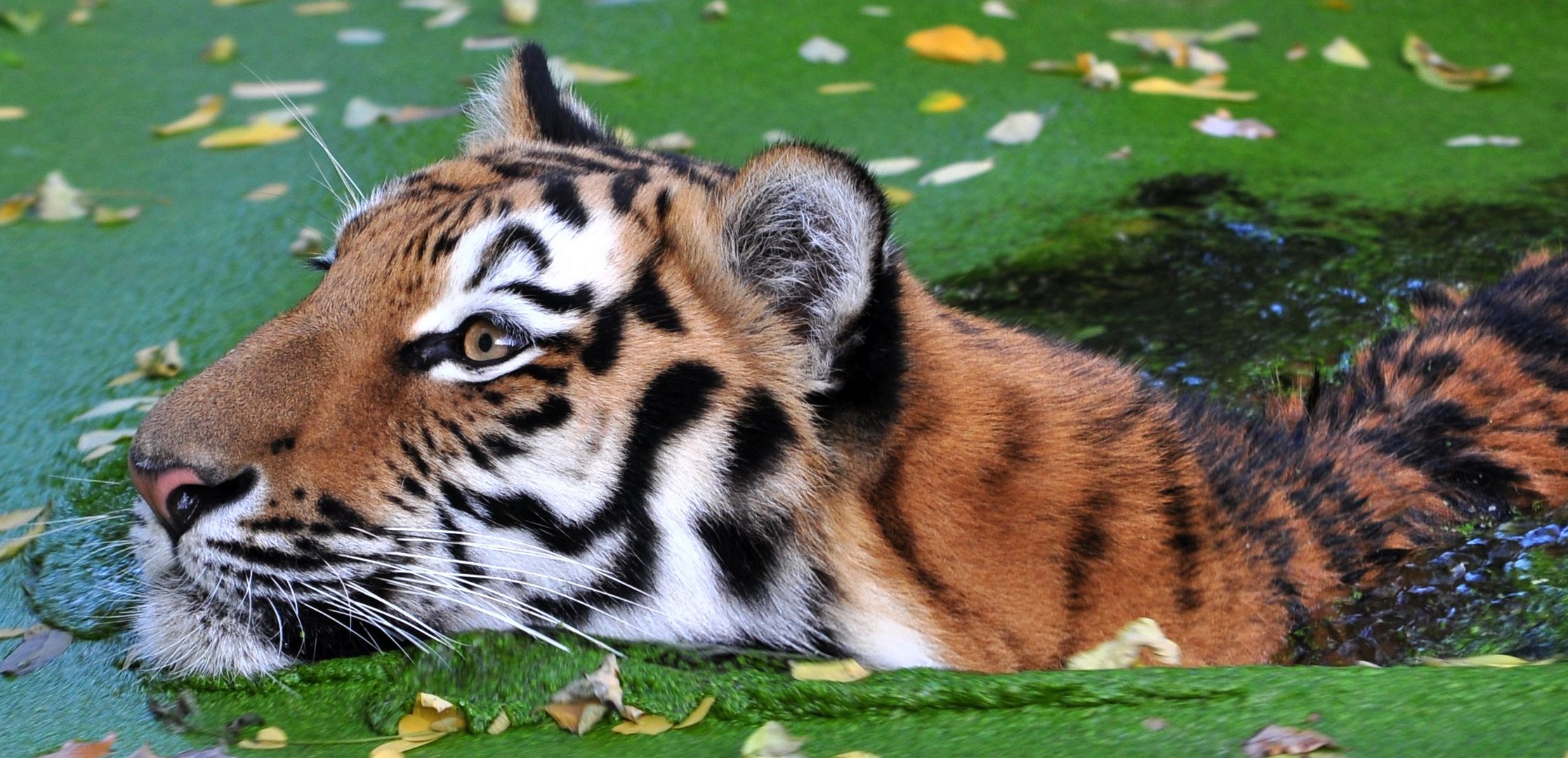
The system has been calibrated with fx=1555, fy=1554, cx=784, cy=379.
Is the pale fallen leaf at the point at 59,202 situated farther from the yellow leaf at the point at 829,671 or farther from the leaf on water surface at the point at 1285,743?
the leaf on water surface at the point at 1285,743

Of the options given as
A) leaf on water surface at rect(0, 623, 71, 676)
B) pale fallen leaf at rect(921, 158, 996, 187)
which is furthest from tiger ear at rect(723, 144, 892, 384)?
pale fallen leaf at rect(921, 158, 996, 187)

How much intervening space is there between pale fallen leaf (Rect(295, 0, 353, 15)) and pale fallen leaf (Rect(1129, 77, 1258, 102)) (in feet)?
11.5

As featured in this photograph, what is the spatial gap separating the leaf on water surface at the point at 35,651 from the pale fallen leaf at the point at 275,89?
11.2ft

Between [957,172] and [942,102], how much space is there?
69 centimetres

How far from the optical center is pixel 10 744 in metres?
2.41

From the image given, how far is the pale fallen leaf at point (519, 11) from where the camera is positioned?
652 centimetres

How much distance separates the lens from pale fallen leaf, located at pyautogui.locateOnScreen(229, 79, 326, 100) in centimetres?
589

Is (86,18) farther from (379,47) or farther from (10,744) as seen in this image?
(10,744)

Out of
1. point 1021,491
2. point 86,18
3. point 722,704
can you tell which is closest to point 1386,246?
point 1021,491

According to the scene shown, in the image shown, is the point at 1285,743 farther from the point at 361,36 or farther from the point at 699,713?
the point at 361,36

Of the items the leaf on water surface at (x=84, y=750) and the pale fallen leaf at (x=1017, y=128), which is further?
the pale fallen leaf at (x=1017, y=128)

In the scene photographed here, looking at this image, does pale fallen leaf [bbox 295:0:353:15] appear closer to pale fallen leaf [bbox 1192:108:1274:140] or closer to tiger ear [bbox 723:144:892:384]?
pale fallen leaf [bbox 1192:108:1274:140]

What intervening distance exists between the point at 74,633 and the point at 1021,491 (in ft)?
5.67

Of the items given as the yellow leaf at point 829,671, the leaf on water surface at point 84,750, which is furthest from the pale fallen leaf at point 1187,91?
the leaf on water surface at point 84,750
